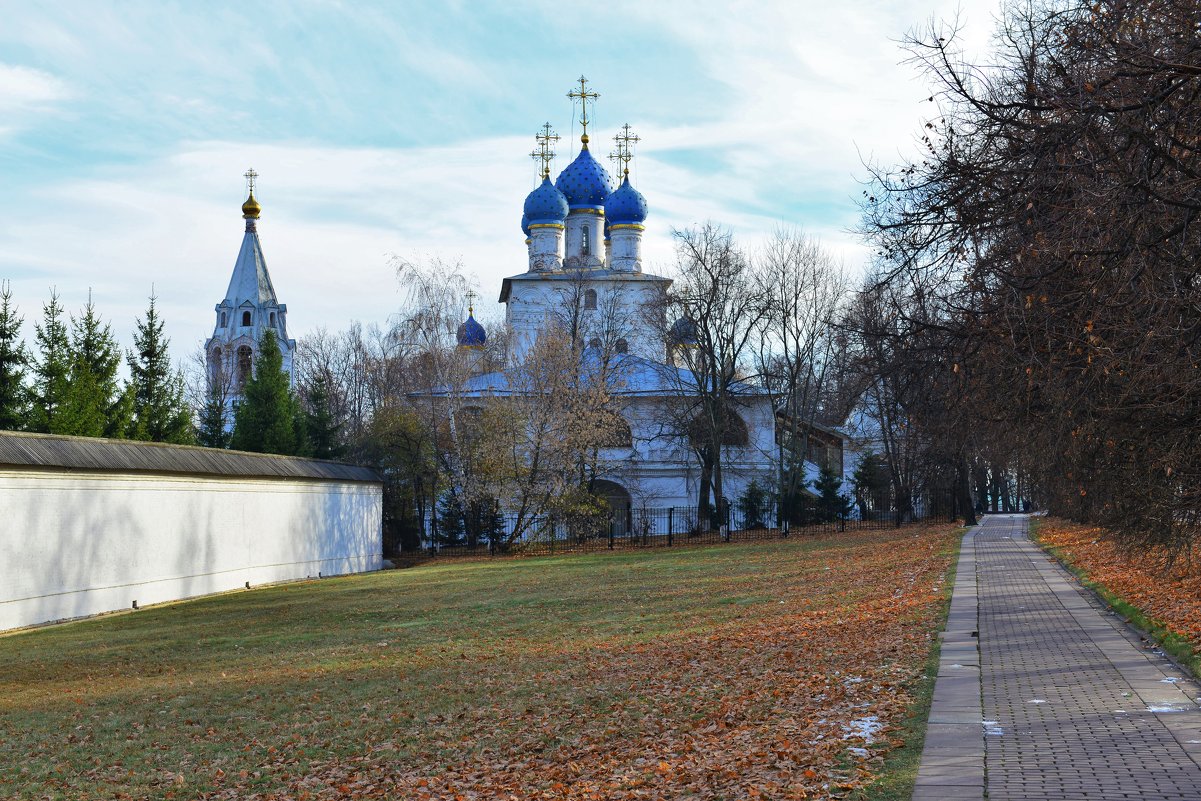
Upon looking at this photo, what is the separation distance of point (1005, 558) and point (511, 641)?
39.5 ft

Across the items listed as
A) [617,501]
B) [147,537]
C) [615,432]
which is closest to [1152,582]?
[147,537]

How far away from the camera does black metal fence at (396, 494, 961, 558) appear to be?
40.5 meters

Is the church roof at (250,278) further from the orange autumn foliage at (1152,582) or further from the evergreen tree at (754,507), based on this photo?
the orange autumn foliage at (1152,582)

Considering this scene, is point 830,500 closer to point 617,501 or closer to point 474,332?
point 617,501

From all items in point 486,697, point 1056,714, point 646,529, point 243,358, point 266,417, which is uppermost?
point 243,358

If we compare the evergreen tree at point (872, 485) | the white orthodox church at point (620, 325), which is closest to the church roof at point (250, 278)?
the white orthodox church at point (620, 325)

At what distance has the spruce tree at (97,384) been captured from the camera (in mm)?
32125

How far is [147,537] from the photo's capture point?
23438mm

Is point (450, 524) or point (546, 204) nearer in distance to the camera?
point (450, 524)

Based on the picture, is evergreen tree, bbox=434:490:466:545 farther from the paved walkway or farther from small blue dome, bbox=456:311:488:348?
the paved walkway

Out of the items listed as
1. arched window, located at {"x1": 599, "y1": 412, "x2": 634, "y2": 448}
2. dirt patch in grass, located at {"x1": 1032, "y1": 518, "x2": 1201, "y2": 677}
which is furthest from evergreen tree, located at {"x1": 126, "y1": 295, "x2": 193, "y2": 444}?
dirt patch in grass, located at {"x1": 1032, "y1": 518, "x2": 1201, "y2": 677}

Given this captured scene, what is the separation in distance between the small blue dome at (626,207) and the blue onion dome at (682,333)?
50.3 ft

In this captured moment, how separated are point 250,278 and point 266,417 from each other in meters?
26.5

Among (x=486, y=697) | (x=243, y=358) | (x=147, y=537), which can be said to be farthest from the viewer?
(x=243, y=358)
